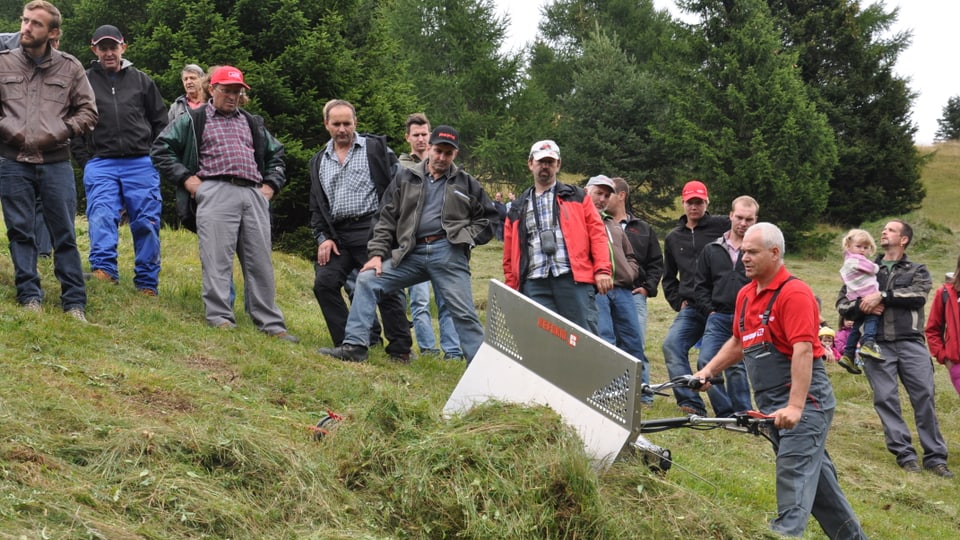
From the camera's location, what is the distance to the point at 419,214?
7809 millimetres

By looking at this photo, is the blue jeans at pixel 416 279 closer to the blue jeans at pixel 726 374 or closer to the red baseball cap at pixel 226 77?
the red baseball cap at pixel 226 77

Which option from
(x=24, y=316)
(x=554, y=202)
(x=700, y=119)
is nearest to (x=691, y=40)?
(x=700, y=119)

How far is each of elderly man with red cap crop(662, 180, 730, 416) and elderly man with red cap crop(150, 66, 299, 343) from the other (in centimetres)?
356

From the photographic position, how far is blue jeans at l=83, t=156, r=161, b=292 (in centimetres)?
880

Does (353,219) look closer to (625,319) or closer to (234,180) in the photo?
(234,180)

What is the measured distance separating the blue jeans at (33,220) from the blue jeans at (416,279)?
83.5 inches

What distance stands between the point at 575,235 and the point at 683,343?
2137mm

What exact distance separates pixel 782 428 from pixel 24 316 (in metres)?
5.19

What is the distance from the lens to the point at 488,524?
4.21m

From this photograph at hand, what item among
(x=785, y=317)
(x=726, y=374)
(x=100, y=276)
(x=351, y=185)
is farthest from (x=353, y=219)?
(x=785, y=317)

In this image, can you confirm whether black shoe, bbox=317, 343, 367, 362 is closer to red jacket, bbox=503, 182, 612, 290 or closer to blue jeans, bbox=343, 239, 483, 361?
blue jeans, bbox=343, 239, 483, 361

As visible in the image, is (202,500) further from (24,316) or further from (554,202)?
(554,202)

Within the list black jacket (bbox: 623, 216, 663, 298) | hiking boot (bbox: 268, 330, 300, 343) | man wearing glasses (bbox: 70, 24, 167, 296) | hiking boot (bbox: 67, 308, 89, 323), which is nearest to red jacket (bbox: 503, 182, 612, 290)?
hiking boot (bbox: 268, 330, 300, 343)

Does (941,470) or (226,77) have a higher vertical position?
(226,77)
